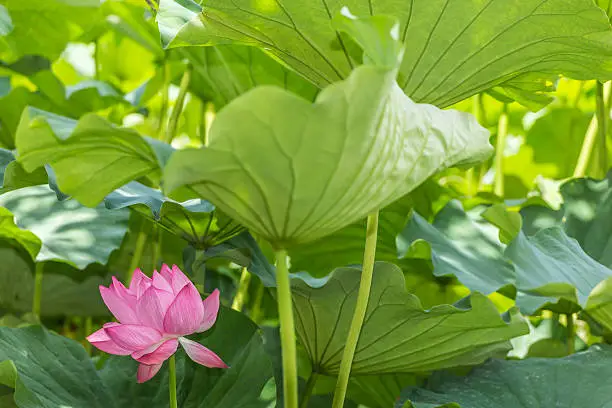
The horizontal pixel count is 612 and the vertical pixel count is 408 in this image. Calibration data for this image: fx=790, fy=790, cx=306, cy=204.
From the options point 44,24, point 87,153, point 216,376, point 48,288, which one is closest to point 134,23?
point 44,24

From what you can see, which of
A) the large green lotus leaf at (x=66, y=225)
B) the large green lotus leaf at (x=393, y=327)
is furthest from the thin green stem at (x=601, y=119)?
the large green lotus leaf at (x=66, y=225)

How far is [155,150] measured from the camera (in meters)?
0.53

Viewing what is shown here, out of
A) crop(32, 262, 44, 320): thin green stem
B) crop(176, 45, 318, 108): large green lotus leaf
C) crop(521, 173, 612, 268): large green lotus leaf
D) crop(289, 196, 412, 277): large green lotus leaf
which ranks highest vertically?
crop(176, 45, 318, 108): large green lotus leaf

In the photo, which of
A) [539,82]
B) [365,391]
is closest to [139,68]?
[365,391]

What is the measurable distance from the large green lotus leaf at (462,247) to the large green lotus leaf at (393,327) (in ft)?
0.30

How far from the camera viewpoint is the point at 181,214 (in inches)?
32.6

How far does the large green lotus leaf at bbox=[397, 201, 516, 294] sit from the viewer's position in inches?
34.3

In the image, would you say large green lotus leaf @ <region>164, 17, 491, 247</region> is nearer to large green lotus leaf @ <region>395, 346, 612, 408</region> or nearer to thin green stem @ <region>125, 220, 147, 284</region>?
large green lotus leaf @ <region>395, 346, 612, 408</region>


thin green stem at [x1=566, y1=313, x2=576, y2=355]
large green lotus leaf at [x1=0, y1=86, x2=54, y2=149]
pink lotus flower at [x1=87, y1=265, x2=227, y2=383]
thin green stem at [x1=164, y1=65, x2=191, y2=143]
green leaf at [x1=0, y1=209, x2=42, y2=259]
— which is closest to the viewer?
pink lotus flower at [x1=87, y1=265, x2=227, y2=383]

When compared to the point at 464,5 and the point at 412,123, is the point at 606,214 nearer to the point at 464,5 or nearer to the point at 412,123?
the point at 464,5

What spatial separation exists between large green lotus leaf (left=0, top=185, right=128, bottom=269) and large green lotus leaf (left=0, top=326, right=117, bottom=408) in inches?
3.7

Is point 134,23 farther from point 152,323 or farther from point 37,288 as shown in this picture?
point 152,323

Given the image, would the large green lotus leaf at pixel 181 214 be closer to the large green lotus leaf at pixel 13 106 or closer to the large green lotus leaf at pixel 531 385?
the large green lotus leaf at pixel 531 385

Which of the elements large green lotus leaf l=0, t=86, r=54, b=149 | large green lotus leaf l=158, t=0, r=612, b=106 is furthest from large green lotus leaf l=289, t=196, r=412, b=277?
large green lotus leaf l=0, t=86, r=54, b=149
